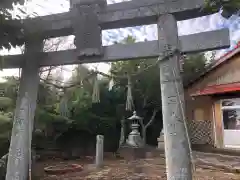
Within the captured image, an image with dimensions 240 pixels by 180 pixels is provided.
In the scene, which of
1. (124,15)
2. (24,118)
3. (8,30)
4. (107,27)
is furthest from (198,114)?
(8,30)

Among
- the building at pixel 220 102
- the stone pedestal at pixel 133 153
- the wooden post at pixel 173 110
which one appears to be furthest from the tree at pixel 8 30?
the building at pixel 220 102

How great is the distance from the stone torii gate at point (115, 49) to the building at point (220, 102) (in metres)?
7.47

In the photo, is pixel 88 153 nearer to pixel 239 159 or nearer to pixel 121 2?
pixel 239 159

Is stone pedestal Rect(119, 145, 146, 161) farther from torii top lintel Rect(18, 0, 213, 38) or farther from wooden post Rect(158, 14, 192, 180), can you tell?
torii top lintel Rect(18, 0, 213, 38)

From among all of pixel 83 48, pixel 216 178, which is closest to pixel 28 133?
pixel 83 48

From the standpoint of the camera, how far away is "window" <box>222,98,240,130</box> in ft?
38.9

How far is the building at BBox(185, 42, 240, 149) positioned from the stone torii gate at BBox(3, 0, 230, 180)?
24.5ft

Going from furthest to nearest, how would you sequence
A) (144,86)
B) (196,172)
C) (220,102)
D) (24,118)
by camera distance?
1. (144,86)
2. (220,102)
3. (196,172)
4. (24,118)

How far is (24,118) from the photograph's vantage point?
5.01m

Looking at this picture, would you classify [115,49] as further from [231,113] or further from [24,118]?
[231,113]

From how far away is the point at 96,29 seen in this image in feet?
15.9

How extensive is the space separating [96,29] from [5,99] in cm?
505


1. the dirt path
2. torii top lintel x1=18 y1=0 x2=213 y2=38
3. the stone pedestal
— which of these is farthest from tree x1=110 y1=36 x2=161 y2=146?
torii top lintel x1=18 y1=0 x2=213 y2=38

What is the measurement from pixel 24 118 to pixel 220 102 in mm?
10114
